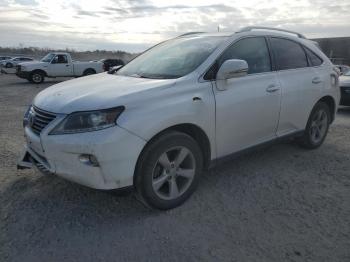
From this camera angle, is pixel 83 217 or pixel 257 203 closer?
pixel 83 217

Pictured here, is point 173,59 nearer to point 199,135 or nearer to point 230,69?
point 230,69

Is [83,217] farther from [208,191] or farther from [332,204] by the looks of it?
[332,204]

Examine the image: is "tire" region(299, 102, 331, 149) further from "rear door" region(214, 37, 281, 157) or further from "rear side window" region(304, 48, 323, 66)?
"rear door" region(214, 37, 281, 157)

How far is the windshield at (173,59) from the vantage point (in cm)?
397

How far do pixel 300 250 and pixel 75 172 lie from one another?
203 centimetres

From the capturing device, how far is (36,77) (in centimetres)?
2061

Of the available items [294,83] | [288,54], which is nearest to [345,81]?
[288,54]

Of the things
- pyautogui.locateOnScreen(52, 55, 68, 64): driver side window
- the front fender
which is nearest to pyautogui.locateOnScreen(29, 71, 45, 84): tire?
pyautogui.locateOnScreen(52, 55, 68, 64): driver side window

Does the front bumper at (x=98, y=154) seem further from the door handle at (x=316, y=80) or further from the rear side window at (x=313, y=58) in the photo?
the rear side window at (x=313, y=58)

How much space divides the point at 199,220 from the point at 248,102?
150 cm

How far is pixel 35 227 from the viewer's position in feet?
10.9

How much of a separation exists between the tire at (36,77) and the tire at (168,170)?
18759 millimetres

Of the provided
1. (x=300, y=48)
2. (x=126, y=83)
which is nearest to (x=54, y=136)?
(x=126, y=83)

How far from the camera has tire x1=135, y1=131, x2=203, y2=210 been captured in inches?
132
